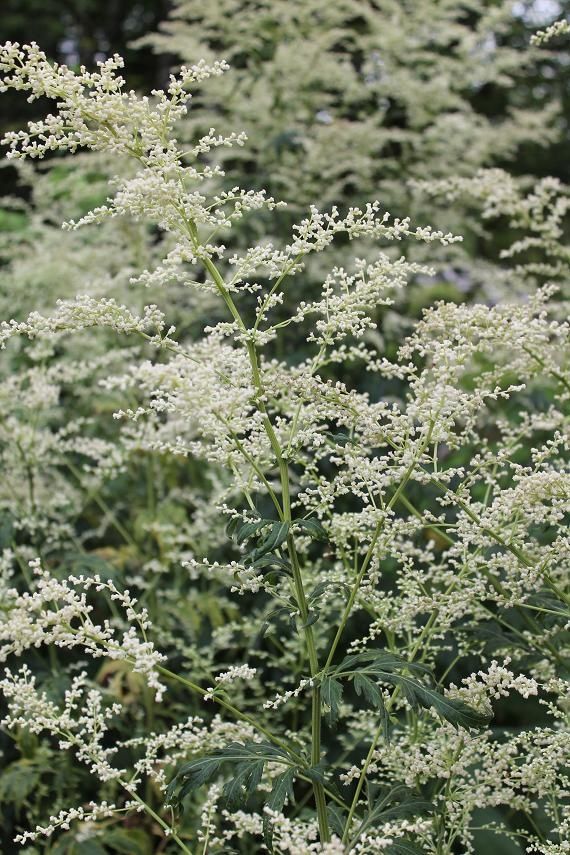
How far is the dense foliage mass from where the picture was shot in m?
2.25

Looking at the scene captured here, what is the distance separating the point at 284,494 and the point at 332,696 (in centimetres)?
50

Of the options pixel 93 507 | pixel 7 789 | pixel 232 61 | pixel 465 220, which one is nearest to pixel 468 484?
pixel 7 789

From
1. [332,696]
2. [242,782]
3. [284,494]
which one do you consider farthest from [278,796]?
[284,494]

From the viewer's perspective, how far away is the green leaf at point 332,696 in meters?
2.04

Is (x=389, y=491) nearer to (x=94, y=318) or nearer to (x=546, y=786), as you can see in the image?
(x=546, y=786)

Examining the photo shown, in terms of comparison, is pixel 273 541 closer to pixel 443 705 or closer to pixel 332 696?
pixel 332 696

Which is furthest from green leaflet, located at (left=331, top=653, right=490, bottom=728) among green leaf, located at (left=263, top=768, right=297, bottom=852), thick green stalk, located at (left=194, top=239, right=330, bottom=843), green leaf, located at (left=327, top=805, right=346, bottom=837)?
green leaf, located at (left=327, top=805, right=346, bottom=837)

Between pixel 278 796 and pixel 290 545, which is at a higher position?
pixel 290 545

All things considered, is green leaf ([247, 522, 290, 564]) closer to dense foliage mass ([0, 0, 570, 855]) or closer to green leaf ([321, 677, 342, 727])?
dense foliage mass ([0, 0, 570, 855])

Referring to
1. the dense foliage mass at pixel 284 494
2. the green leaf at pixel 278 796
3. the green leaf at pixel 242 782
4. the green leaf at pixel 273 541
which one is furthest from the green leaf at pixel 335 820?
the green leaf at pixel 273 541

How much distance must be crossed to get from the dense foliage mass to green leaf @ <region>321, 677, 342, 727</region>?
1cm

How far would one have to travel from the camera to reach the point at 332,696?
2068mm

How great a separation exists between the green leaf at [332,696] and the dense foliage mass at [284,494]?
0.5 inches

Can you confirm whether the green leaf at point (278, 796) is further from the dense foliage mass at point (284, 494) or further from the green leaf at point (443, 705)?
the green leaf at point (443, 705)
